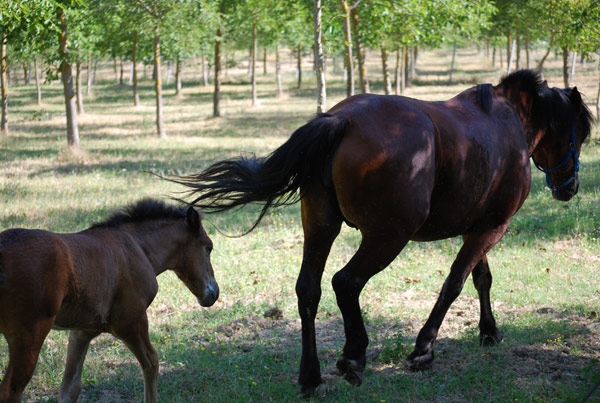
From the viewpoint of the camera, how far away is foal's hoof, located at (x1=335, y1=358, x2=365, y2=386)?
4715 millimetres

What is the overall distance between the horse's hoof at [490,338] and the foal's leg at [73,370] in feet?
12.3

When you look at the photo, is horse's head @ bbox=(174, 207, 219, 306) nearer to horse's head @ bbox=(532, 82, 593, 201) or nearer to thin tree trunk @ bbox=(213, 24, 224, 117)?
horse's head @ bbox=(532, 82, 593, 201)

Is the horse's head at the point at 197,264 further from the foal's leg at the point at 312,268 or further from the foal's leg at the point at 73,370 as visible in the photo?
the foal's leg at the point at 73,370

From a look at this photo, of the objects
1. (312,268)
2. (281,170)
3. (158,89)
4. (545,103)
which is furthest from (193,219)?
(158,89)

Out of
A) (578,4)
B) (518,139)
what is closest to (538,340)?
(518,139)

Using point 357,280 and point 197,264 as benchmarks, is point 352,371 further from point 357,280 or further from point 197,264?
point 197,264

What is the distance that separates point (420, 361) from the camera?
5301 millimetres

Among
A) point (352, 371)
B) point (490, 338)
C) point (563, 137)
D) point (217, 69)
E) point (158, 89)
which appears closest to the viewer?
point (352, 371)

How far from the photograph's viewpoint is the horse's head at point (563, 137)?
20.8 ft

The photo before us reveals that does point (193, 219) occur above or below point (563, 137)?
below

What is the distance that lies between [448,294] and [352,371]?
1243mm

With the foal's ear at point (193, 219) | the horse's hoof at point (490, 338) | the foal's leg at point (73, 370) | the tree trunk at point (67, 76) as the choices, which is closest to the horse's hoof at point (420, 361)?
the horse's hoof at point (490, 338)

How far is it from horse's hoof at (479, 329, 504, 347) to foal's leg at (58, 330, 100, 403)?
3.74 metres

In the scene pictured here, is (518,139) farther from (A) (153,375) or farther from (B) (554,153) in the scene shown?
(A) (153,375)
